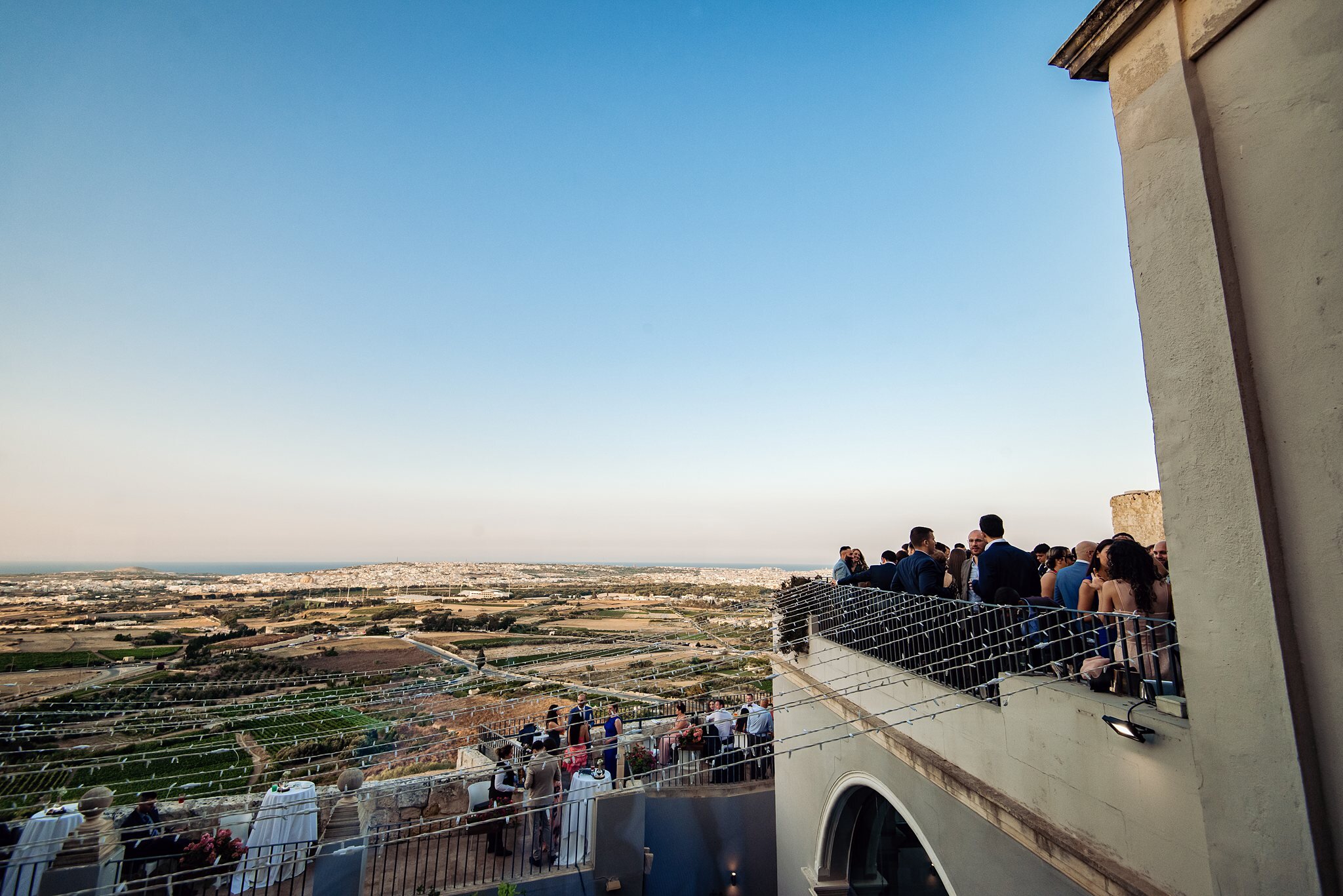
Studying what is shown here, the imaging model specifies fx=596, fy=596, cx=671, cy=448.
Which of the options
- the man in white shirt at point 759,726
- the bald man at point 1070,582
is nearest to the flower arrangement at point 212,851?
the man in white shirt at point 759,726

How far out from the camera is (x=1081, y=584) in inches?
182

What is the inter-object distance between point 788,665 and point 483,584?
137681mm

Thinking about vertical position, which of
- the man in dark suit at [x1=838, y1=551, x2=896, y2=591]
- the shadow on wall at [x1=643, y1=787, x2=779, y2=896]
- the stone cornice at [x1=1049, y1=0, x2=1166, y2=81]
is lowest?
the shadow on wall at [x1=643, y1=787, x2=779, y2=896]

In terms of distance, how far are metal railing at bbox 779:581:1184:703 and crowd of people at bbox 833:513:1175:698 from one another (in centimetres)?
2

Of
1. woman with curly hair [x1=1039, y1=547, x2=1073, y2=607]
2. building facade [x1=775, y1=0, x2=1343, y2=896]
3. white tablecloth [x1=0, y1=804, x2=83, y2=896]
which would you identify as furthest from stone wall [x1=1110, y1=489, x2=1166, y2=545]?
white tablecloth [x1=0, y1=804, x2=83, y2=896]

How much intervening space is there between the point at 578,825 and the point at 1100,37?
11.2 meters

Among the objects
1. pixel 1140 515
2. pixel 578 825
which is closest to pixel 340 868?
pixel 578 825

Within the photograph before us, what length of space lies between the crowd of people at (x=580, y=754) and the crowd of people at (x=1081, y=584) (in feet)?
11.2

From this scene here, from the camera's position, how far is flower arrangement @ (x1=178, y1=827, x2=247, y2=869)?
773 cm

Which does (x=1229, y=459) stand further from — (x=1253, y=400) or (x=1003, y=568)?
(x=1003, y=568)

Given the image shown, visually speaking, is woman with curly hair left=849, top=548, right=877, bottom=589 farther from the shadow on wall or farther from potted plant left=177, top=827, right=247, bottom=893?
potted plant left=177, top=827, right=247, bottom=893

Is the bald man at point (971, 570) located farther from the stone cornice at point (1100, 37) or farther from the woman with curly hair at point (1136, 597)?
the stone cornice at point (1100, 37)

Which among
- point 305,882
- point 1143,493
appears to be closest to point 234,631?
point 305,882

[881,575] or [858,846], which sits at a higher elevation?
[881,575]
